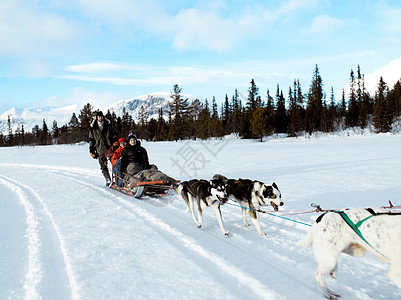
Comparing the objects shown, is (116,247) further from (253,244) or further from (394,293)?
(394,293)

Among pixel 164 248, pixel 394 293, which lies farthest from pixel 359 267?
pixel 164 248

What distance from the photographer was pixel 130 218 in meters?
4.54

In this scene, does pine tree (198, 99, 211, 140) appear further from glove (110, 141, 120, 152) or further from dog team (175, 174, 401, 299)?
dog team (175, 174, 401, 299)

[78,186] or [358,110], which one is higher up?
[358,110]

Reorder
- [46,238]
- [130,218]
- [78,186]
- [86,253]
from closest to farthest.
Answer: [86,253] → [46,238] → [130,218] → [78,186]

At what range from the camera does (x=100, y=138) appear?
7.60m

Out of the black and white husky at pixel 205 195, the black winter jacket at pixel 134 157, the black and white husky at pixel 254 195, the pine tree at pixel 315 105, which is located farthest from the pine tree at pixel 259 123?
the black and white husky at pixel 254 195

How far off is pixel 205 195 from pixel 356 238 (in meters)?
2.29

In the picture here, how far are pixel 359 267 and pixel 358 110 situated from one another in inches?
1940

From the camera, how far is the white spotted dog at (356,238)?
1.89m

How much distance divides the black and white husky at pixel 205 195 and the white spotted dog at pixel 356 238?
1.57 metres

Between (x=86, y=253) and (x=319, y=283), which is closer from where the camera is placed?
(x=319, y=283)

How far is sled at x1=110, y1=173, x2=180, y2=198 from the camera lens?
5.57m

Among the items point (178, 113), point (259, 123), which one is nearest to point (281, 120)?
point (259, 123)
